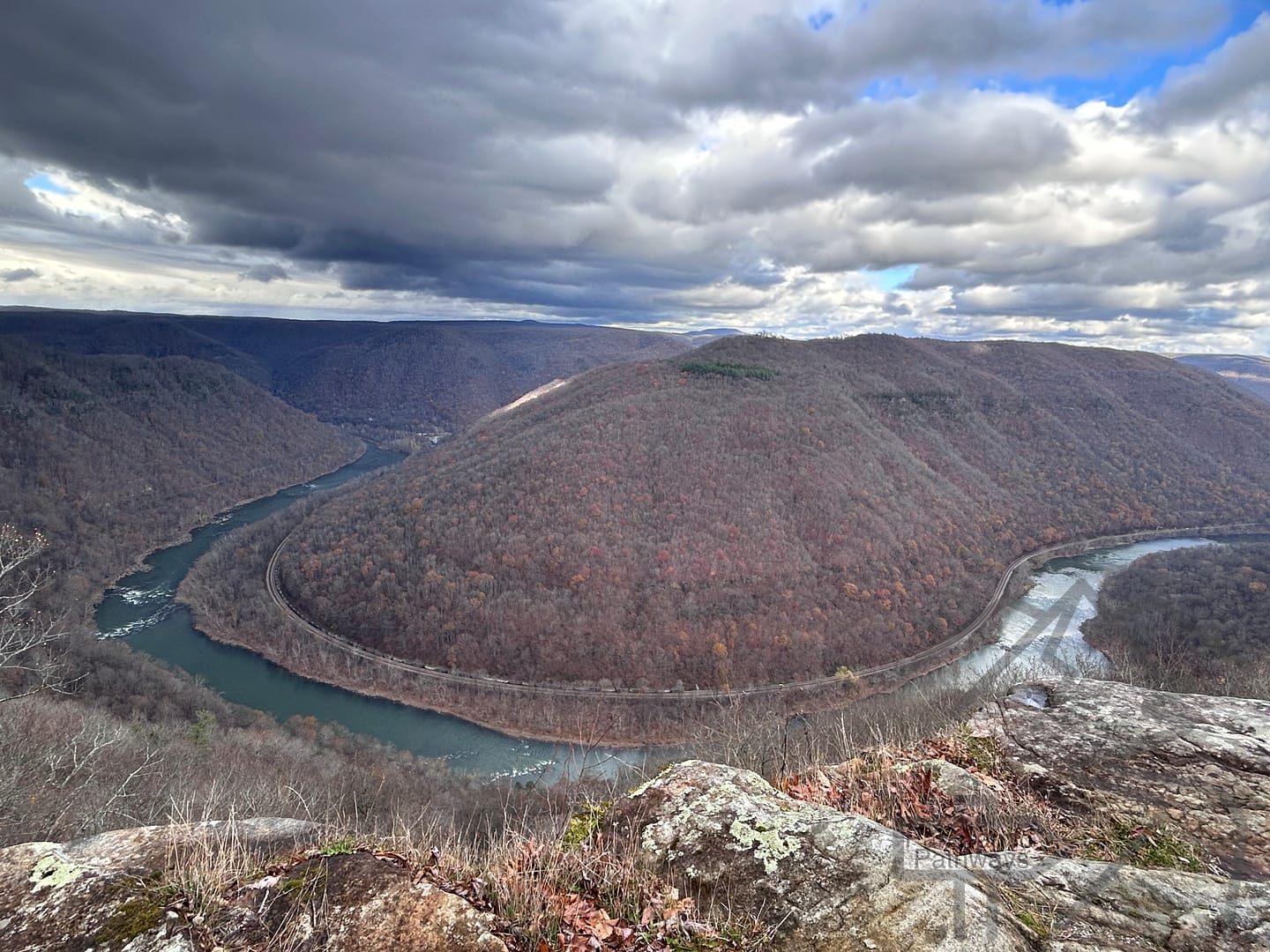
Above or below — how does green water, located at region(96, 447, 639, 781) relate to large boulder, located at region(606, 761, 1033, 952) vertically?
below

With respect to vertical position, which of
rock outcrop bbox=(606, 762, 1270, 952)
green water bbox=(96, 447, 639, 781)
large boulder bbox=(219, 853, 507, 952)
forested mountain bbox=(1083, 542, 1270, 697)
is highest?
large boulder bbox=(219, 853, 507, 952)

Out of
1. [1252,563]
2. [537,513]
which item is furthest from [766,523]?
[1252,563]

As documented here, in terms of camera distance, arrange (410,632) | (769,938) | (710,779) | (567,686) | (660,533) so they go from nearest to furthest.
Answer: (769,938), (710,779), (567,686), (410,632), (660,533)

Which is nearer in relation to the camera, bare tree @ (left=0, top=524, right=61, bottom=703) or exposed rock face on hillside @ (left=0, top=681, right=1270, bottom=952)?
exposed rock face on hillside @ (left=0, top=681, right=1270, bottom=952)

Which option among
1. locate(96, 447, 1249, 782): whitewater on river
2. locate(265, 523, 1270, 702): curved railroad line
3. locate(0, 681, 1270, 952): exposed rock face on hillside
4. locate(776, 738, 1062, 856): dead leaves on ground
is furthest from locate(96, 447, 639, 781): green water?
locate(0, 681, 1270, 952): exposed rock face on hillside

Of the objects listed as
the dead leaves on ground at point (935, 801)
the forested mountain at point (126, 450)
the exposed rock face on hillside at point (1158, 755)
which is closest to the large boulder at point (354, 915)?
the dead leaves on ground at point (935, 801)

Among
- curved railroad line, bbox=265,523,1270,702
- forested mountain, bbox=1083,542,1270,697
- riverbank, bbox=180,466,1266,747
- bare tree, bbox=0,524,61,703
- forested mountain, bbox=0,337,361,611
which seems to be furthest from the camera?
forested mountain, bbox=0,337,361,611

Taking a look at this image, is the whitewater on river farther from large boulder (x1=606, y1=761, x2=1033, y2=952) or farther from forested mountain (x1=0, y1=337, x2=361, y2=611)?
large boulder (x1=606, y1=761, x2=1033, y2=952)

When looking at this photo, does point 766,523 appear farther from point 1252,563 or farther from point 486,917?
point 486,917
